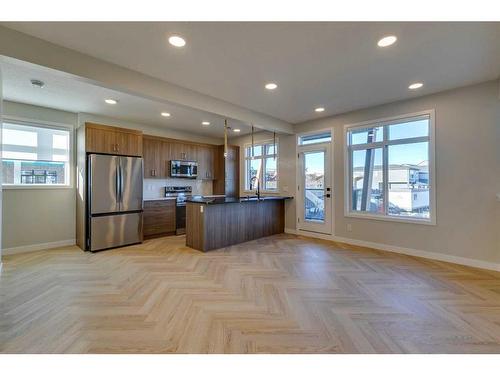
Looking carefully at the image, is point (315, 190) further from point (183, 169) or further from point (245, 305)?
point (245, 305)

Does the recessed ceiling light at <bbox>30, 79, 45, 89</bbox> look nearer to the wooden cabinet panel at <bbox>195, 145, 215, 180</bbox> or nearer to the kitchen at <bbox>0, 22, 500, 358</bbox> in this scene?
the kitchen at <bbox>0, 22, 500, 358</bbox>

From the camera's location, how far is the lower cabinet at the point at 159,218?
5227 mm

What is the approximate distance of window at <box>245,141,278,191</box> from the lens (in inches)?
249

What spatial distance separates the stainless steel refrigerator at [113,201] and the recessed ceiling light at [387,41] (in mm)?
4402

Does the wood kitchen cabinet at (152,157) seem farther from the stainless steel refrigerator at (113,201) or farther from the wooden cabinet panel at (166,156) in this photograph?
the stainless steel refrigerator at (113,201)

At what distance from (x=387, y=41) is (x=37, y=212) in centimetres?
596

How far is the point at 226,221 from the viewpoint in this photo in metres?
4.62

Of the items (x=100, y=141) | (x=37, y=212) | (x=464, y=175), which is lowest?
(x=37, y=212)

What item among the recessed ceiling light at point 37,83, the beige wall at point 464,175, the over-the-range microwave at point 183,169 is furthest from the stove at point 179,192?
the beige wall at point 464,175

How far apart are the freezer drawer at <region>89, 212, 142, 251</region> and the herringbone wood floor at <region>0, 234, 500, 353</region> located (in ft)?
1.42

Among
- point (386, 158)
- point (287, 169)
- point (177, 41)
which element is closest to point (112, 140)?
point (177, 41)

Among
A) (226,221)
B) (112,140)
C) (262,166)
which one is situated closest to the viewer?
(112,140)

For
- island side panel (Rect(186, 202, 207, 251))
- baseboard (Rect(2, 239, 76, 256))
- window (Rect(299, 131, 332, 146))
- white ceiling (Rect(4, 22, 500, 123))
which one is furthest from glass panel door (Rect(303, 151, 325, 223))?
baseboard (Rect(2, 239, 76, 256))
